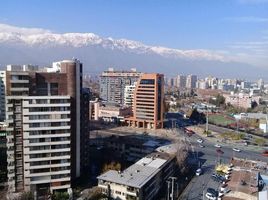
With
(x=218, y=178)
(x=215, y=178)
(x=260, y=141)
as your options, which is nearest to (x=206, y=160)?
(x=215, y=178)

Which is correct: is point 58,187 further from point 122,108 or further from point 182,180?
point 122,108

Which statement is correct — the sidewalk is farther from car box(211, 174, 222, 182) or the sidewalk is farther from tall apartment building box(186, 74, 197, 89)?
tall apartment building box(186, 74, 197, 89)

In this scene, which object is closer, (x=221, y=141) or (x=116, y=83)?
(x=221, y=141)

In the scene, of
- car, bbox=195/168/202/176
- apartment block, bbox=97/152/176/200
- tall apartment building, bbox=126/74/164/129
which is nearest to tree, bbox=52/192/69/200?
apartment block, bbox=97/152/176/200

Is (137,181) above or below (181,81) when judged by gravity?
below

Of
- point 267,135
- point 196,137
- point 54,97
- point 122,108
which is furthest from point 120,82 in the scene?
point 54,97

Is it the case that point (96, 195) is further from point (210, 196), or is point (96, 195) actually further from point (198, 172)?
point (198, 172)
